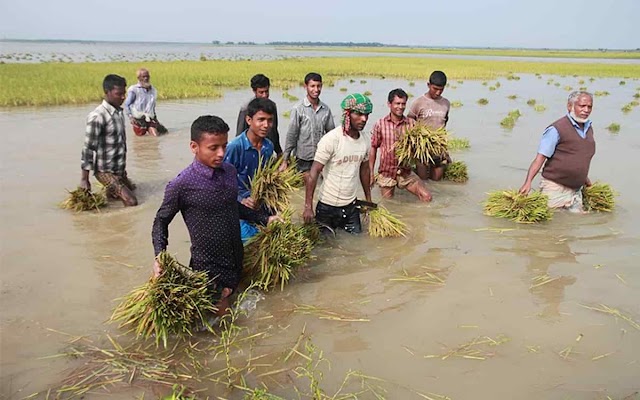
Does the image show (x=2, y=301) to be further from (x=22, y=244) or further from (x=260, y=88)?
(x=260, y=88)

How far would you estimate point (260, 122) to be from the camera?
356cm

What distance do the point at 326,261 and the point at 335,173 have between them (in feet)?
2.56

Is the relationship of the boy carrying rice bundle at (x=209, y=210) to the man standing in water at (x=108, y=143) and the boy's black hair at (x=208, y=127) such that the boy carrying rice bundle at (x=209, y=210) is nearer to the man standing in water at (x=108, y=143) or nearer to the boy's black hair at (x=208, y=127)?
the boy's black hair at (x=208, y=127)

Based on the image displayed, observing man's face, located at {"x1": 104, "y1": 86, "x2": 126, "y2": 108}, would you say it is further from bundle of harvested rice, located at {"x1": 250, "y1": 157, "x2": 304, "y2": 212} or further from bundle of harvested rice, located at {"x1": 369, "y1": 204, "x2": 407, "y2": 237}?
bundle of harvested rice, located at {"x1": 369, "y1": 204, "x2": 407, "y2": 237}

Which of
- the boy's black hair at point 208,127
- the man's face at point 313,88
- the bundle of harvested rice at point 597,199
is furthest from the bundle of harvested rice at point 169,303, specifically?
the bundle of harvested rice at point 597,199

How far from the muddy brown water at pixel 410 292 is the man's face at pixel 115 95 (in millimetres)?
1206

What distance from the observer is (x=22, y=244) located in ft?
14.8

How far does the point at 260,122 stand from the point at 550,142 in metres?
3.29

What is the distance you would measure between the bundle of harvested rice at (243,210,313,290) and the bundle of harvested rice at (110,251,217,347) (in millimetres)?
559

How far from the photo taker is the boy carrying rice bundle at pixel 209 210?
2.87m

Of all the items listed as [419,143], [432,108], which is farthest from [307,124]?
[432,108]

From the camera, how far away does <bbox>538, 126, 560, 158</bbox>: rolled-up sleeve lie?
5.16 meters

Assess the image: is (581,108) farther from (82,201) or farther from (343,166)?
(82,201)

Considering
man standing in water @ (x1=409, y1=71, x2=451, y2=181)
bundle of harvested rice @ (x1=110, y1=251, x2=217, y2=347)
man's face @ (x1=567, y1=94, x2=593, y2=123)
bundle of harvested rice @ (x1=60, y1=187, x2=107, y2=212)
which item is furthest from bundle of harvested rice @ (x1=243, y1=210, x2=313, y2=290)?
man's face @ (x1=567, y1=94, x2=593, y2=123)
